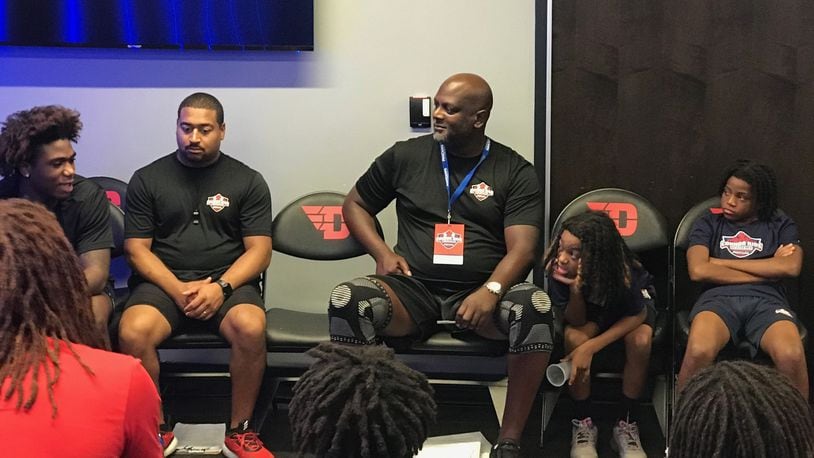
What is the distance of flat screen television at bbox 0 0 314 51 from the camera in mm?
3709

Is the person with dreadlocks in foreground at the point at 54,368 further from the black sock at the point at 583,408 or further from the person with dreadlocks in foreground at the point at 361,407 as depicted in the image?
the black sock at the point at 583,408

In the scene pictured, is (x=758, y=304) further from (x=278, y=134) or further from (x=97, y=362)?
(x=97, y=362)

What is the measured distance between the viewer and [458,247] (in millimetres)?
3260

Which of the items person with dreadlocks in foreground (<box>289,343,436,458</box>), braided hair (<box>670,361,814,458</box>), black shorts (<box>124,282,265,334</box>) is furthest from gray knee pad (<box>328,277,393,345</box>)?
braided hair (<box>670,361,814,458</box>)

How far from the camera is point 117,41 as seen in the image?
147 inches

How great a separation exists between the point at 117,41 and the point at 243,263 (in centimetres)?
122

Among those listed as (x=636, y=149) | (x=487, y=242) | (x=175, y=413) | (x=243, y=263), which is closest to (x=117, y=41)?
Result: (x=243, y=263)

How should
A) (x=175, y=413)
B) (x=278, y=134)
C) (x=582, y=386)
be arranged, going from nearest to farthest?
(x=582, y=386)
(x=175, y=413)
(x=278, y=134)

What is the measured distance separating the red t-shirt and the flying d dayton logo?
1.97 meters

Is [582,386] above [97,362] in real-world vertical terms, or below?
below

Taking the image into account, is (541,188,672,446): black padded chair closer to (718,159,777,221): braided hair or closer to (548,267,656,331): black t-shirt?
(548,267,656,331): black t-shirt

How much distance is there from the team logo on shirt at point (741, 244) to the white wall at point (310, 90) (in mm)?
924

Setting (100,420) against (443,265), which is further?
(443,265)

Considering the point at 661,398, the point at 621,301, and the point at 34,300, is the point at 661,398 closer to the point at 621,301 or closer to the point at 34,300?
the point at 621,301
